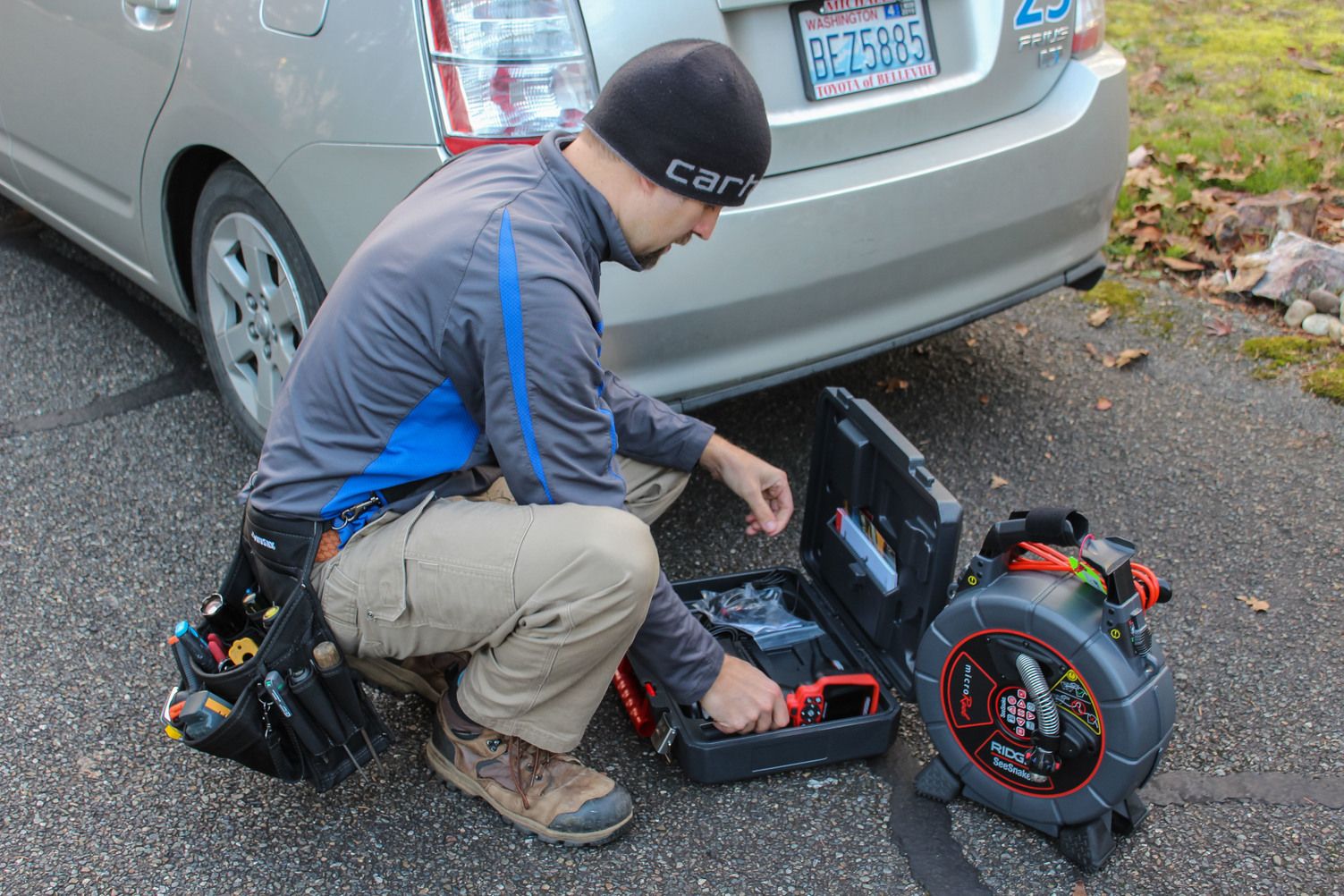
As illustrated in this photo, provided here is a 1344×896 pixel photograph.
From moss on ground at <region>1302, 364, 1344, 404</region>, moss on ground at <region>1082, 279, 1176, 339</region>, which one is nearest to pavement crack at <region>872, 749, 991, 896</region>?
moss on ground at <region>1302, 364, 1344, 404</region>

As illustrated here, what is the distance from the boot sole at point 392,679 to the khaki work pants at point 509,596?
0.08 m

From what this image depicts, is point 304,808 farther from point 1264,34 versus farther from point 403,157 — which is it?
point 1264,34

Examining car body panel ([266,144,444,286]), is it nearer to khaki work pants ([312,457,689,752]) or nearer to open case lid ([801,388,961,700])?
khaki work pants ([312,457,689,752])

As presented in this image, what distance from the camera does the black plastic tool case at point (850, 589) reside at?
2.21m

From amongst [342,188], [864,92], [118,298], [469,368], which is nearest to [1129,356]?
[864,92]

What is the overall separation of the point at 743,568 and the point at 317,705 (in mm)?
1188

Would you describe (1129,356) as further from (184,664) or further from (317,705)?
(184,664)

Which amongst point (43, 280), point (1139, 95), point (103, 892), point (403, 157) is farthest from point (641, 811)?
point (1139, 95)

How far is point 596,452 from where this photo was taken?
1966 mm

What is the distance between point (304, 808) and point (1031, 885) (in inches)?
51.5

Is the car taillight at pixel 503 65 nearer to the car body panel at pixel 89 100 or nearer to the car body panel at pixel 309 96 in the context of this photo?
the car body panel at pixel 309 96

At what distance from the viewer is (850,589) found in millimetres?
2568

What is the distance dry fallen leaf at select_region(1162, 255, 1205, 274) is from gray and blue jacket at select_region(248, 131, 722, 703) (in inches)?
120

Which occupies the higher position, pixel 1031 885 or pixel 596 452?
pixel 596 452
